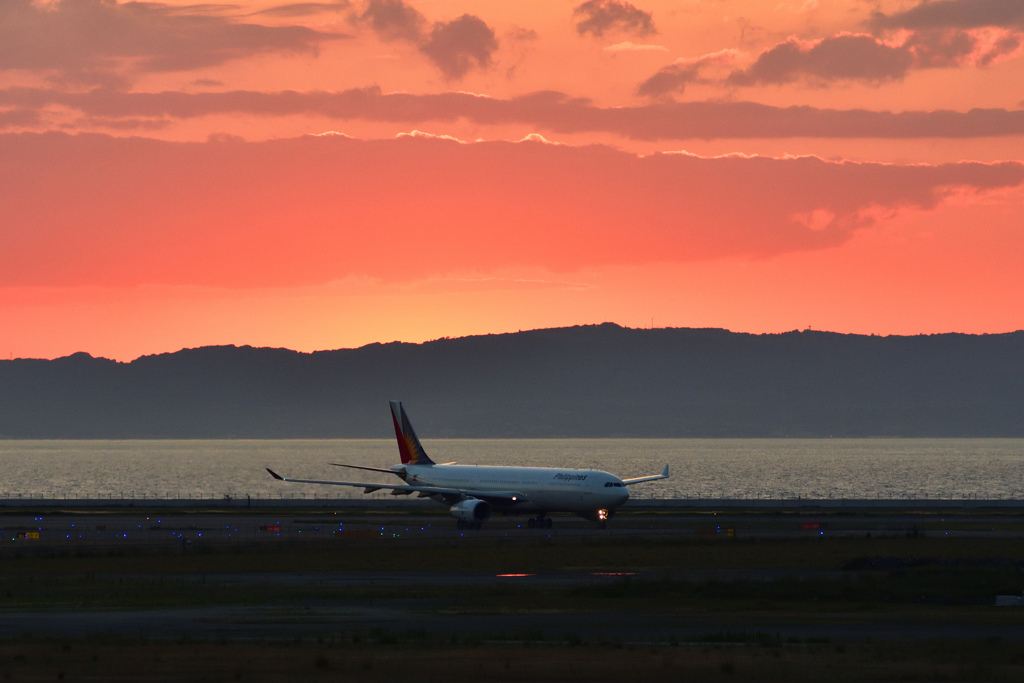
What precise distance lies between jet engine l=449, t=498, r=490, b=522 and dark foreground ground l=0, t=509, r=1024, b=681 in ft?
14.2

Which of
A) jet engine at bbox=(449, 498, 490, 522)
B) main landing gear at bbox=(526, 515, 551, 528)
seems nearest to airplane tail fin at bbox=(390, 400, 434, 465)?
jet engine at bbox=(449, 498, 490, 522)

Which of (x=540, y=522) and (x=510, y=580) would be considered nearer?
(x=510, y=580)

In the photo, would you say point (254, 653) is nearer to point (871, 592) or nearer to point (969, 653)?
point (969, 653)

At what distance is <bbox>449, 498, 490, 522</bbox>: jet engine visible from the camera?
100125 mm

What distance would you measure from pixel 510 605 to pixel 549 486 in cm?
4993

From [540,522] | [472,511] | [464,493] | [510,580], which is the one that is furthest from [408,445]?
[510,580]

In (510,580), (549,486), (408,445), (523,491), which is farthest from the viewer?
(408,445)

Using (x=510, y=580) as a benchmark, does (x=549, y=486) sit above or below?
above

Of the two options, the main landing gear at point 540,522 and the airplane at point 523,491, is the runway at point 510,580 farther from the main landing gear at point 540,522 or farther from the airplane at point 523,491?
the main landing gear at point 540,522

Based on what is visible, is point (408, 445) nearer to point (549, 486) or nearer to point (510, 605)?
point (549, 486)

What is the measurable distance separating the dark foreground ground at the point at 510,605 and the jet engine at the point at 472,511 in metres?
4.32

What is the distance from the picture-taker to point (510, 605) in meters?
49.6

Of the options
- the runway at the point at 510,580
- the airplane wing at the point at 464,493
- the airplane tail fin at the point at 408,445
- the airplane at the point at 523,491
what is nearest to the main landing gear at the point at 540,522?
the airplane at the point at 523,491

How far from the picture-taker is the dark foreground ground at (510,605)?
34719 mm
